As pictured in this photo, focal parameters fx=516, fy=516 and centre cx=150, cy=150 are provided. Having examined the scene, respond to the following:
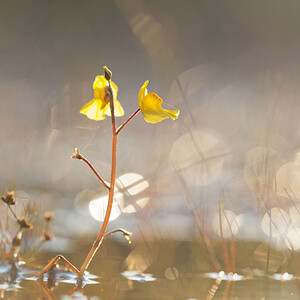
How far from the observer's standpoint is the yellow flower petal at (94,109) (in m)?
1.38

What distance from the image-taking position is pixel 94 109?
4.58ft

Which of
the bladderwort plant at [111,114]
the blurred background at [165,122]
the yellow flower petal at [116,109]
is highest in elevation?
the blurred background at [165,122]

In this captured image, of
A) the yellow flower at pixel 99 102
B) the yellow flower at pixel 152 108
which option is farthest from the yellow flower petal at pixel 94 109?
the yellow flower at pixel 152 108

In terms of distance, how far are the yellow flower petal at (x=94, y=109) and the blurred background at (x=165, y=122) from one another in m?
0.26

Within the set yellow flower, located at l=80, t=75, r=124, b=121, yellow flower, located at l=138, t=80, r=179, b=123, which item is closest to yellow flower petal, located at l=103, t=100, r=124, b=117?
yellow flower, located at l=80, t=75, r=124, b=121

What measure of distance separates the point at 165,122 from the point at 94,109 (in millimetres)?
2105

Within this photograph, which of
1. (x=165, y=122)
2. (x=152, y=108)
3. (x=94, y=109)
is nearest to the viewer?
(x=152, y=108)

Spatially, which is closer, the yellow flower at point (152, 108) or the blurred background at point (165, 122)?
the yellow flower at point (152, 108)

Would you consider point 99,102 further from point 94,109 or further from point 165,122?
point 165,122

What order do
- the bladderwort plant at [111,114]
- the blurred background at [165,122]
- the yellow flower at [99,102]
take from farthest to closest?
the blurred background at [165,122]
the yellow flower at [99,102]
the bladderwort plant at [111,114]

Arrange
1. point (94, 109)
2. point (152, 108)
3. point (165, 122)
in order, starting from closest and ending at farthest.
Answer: point (152, 108) < point (94, 109) < point (165, 122)

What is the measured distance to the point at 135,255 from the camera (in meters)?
1.62

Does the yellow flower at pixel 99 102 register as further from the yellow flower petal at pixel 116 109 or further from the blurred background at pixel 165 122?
the blurred background at pixel 165 122

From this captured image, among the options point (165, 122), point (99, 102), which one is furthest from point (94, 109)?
point (165, 122)
